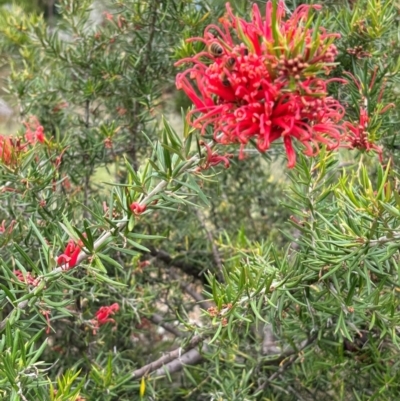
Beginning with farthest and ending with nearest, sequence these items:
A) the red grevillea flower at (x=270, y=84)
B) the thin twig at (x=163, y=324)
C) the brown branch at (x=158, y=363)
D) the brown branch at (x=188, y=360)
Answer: the thin twig at (x=163, y=324), the brown branch at (x=188, y=360), the brown branch at (x=158, y=363), the red grevillea flower at (x=270, y=84)

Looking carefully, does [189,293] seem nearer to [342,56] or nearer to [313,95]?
[342,56]

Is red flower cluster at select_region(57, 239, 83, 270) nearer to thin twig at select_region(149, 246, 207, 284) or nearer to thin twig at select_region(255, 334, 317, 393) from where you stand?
thin twig at select_region(255, 334, 317, 393)

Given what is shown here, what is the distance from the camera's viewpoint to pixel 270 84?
52cm

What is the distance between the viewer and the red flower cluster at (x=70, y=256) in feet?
2.12

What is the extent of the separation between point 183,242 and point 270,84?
2.88 ft

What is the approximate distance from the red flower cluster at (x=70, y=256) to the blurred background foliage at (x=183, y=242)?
16 millimetres

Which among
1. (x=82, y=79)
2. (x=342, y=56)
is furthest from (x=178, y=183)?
(x=82, y=79)

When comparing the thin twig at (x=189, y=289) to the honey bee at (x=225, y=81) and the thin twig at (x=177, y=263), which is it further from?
the honey bee at (x=225, y=81)

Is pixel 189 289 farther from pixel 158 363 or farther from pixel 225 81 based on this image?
pixel 225 81

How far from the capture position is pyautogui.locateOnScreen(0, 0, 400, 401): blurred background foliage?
2.14 feet

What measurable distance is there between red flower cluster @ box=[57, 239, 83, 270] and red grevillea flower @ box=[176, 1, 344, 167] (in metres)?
0.23

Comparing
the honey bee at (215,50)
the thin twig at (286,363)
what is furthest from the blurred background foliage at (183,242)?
the honey bee at (215,50)

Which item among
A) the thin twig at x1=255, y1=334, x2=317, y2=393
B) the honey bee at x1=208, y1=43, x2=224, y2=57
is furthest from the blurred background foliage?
the honey bee at x1=208, y1=43, x2=224, y2=57

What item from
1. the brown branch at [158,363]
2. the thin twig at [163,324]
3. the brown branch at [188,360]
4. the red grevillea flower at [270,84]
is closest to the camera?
the red grevillea flower at [270,84]
